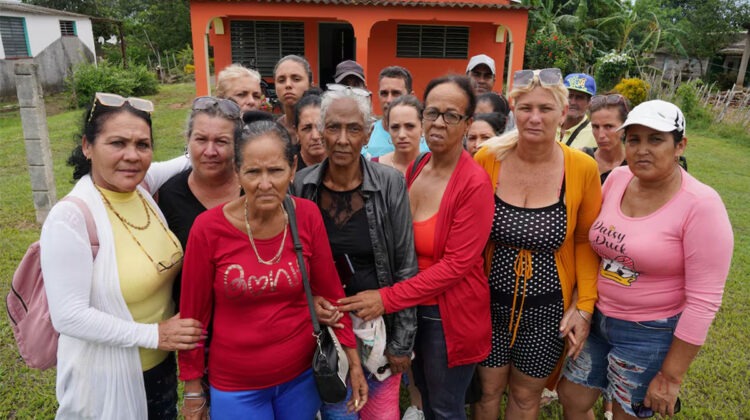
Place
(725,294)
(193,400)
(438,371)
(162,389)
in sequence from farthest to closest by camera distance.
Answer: (725,294)
(438,371)
(162,389)
(193,400)

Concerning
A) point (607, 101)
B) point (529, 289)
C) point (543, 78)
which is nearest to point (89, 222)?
point (529, 289)

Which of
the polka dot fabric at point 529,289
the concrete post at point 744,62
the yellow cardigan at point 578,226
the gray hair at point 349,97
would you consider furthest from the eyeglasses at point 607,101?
the concrete post at point 744,62

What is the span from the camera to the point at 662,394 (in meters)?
2.34

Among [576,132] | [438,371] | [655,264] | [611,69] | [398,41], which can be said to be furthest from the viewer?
[611,69]

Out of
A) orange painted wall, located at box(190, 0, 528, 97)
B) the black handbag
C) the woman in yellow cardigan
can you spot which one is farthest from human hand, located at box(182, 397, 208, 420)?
orange painted wall, located at box(190, 0, 528, 97)

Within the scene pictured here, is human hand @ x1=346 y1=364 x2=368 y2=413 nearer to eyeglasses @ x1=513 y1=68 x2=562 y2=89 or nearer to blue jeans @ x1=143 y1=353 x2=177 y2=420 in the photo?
blue jeans @ x1=143 y1=353 x2=177 y2=420

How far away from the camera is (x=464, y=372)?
2.55 metres

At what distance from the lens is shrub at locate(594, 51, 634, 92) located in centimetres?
1859

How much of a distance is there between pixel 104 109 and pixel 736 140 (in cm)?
1666

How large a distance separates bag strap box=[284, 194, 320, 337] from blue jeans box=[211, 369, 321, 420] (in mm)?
285

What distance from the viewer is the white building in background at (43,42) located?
19.2 meters

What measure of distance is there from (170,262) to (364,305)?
0.96 metres

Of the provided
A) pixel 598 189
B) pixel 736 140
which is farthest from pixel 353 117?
pixel 736 140

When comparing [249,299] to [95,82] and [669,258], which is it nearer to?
[669,258]
